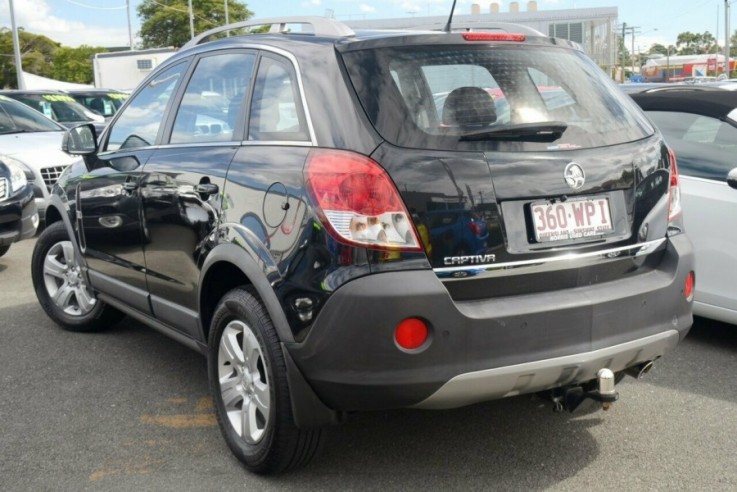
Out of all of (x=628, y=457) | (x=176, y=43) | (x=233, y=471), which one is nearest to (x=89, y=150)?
(x=233, y=471)

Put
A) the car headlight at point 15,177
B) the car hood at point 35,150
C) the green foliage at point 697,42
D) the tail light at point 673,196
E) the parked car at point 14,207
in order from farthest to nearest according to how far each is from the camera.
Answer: the green foliage at point 697,42
the car hood at point 35,150
the car headlight at point 15,177
the parked car at point 14,207
the tail light at point 673,196

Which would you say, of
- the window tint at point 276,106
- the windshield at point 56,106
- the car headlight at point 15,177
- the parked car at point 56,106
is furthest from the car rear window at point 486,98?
the windshield at point 56,106

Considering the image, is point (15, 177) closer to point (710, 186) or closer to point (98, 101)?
point (710, 186)

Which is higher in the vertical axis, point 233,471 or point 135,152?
point 135,152

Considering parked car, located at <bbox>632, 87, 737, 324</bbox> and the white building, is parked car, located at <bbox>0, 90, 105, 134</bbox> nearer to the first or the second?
parked car, located at <bbox>632, 87, 737, 324</bbox>

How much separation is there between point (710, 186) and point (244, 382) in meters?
2.98

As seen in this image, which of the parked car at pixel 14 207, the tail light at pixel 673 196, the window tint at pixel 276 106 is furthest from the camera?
the parked car at pixel 14 207

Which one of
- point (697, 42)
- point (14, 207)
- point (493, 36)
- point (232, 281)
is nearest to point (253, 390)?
point (232, 281)

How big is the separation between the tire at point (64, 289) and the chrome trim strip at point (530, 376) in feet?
9.96

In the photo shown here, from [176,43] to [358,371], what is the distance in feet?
246

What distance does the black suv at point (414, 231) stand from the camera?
9.61 ft

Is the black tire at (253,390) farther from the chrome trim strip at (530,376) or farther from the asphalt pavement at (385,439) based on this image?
the chrome trim strip at (530,376)

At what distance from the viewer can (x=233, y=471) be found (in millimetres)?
3500

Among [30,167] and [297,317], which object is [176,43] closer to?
[30,167]
